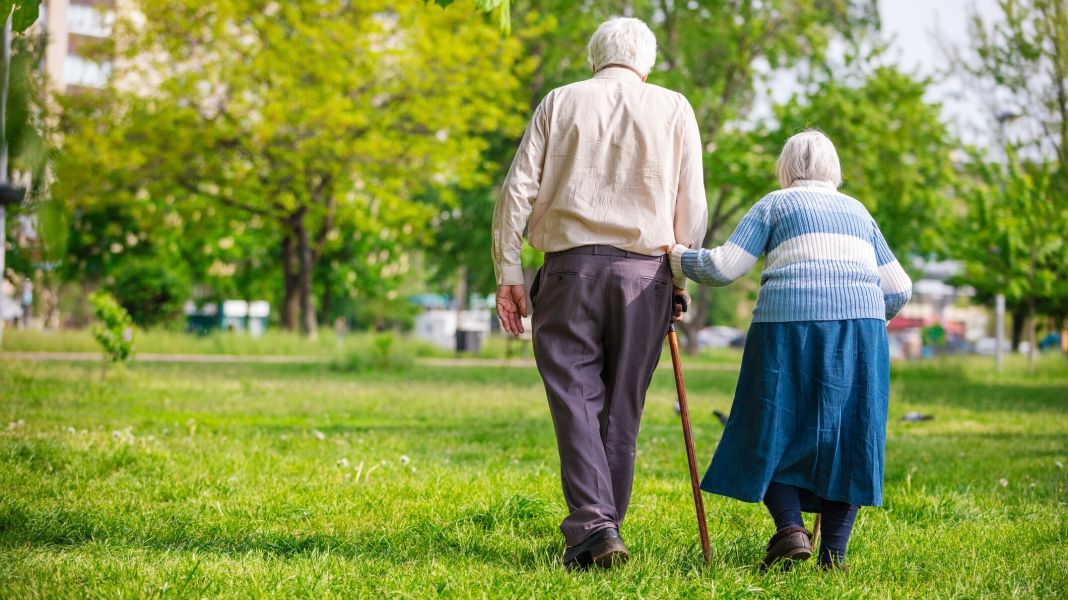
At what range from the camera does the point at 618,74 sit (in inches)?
153

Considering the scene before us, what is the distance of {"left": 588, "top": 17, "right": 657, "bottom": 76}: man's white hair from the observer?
392 cm

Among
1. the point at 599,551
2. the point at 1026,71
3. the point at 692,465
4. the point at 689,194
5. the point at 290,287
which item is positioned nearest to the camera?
the point at 599,551

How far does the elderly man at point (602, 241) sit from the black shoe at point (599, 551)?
63 millimetres

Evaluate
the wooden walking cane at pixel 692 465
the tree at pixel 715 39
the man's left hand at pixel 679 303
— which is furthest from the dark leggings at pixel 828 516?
the tree at pixel 715 39

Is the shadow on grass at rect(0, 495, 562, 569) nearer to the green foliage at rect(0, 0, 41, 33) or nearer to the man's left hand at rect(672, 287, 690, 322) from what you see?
the man's left hand at rect(672, 287, 690, 322)

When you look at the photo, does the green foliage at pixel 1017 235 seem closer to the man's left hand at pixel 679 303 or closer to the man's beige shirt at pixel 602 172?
the man's left hand at pixel 679 303

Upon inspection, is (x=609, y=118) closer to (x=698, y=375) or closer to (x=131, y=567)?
(x=131, y=567)

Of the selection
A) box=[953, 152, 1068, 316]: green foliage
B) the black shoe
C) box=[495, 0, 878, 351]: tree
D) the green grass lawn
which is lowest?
the green grass lawn

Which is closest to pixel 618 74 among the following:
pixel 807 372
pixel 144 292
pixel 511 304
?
pixel 511 304

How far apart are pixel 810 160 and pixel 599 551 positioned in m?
1.61

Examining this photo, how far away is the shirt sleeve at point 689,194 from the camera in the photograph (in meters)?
3.87

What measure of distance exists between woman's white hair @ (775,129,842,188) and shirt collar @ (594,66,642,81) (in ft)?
2.03

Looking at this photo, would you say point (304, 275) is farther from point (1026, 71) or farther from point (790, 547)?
point (790, 547)

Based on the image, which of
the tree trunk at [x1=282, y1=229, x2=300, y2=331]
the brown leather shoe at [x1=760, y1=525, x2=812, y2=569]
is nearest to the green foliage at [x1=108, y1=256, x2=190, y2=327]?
the tree trunk at [x1=282, y1=229, x2=300, y2=331]
